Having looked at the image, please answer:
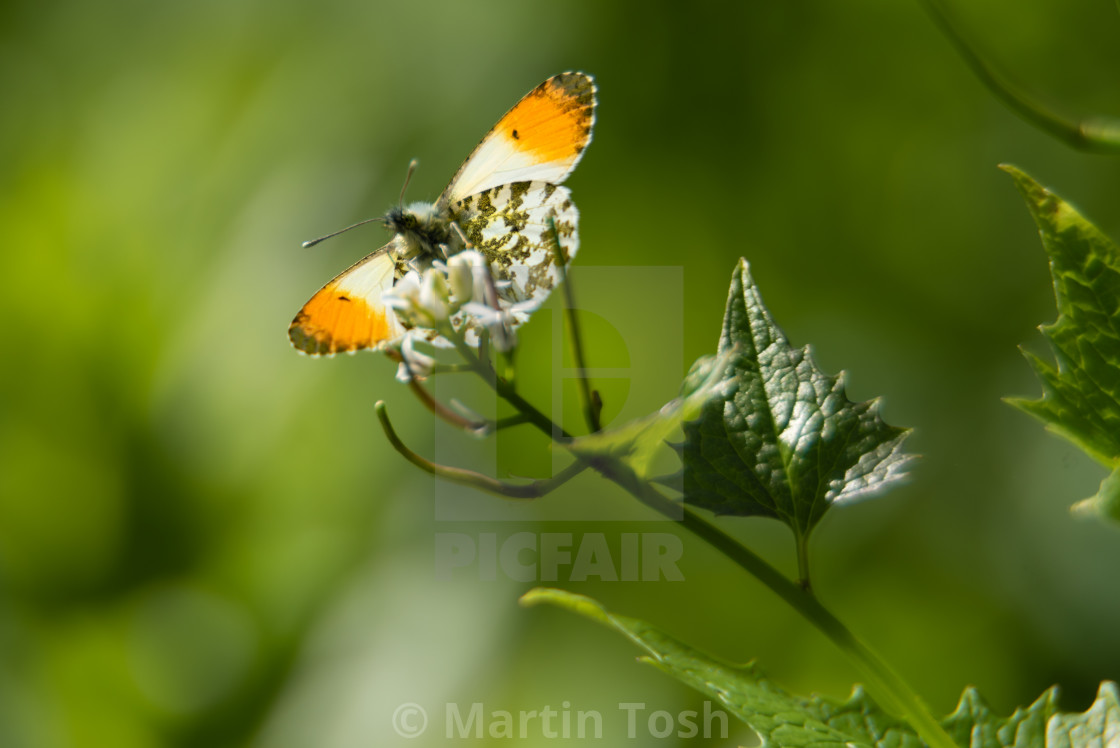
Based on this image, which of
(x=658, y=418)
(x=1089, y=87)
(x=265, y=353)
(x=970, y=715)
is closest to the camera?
(x=658, y=418)

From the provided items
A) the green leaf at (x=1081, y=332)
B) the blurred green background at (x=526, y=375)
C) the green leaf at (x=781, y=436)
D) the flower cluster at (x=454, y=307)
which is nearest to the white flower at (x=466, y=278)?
the flower cluster at (x=454, y=307)

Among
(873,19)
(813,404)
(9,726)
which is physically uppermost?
(873,19)

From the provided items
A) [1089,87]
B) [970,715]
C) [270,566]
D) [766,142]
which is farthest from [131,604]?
[1089,87]

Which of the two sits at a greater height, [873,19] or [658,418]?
[873,19]

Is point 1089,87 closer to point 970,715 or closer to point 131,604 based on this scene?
point 970,715

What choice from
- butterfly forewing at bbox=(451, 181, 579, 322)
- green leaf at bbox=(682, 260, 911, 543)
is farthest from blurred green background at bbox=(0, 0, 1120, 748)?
green leaf at bbox=(682, 260, 911, 543)

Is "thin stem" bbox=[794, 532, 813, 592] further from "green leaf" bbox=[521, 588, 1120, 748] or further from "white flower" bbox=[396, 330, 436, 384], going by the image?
"white flower" bbox=[396, 330, 436, 384]

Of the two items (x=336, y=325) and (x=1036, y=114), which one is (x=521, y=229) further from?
(x=1036, y=114)

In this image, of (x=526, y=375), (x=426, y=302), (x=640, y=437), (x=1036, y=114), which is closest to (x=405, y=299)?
(x=426, y=302)
